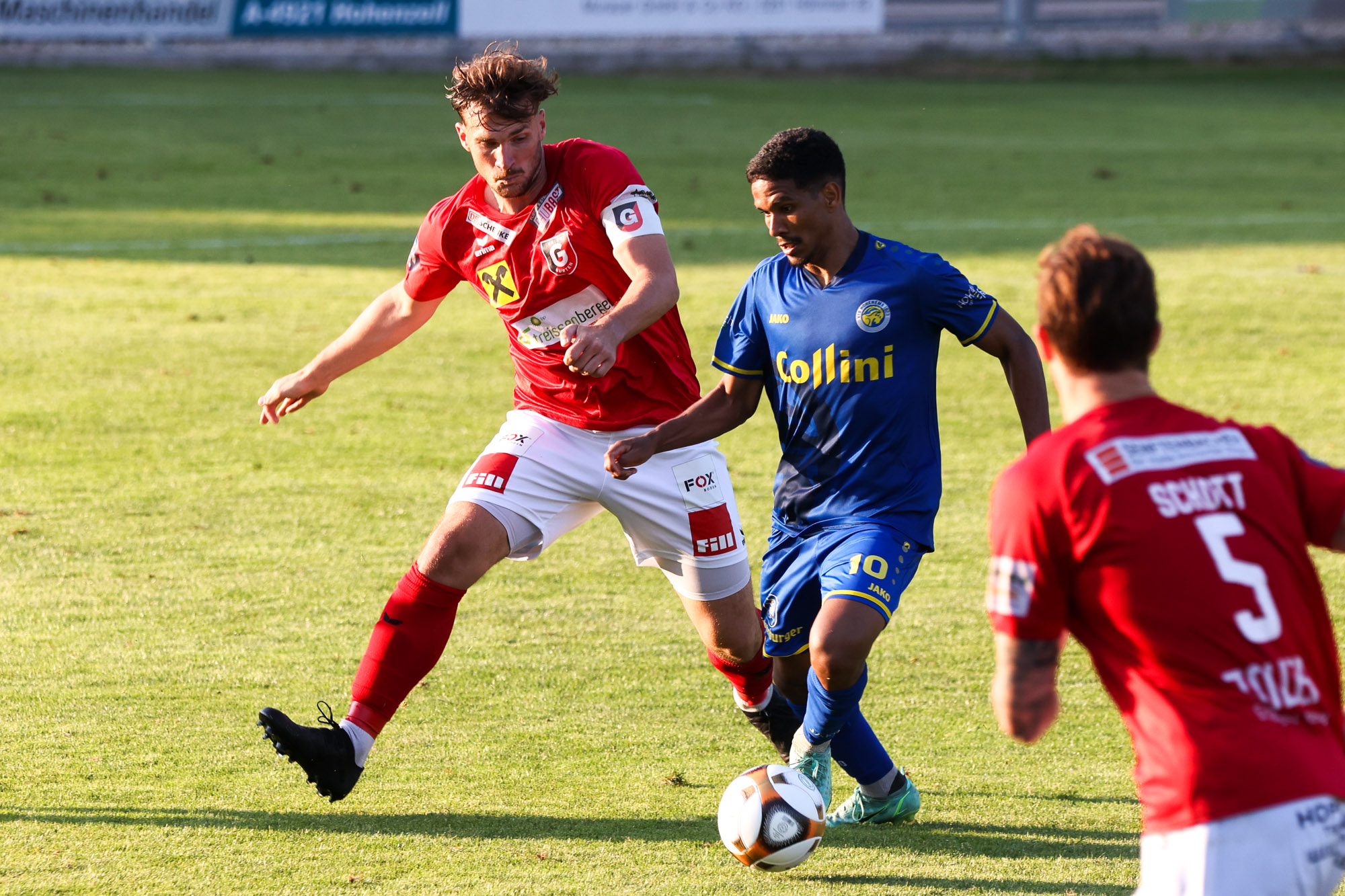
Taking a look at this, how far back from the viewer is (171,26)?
2723 centimetres

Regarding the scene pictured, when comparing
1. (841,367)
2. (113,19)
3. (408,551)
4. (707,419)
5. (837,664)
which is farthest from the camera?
(113,19)

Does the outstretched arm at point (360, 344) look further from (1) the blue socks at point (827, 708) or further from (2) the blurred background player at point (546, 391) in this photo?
(1) the blue socks at point (827, 708)

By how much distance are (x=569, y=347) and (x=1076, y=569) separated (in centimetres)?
208

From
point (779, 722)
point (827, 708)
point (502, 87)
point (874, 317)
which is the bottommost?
point (779, 722)

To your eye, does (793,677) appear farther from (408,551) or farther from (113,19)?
(113,19)

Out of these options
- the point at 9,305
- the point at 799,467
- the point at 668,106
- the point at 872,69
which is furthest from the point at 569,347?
the point at 872,69

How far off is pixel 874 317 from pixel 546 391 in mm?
1280

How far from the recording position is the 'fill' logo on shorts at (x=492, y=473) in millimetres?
5090

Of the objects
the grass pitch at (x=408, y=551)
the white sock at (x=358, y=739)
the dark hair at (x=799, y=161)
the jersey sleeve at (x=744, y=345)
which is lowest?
the grass pitch at (x=408, y=551)

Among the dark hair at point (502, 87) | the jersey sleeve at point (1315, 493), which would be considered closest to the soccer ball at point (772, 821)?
the jersey sleeve at point (1315, 493)

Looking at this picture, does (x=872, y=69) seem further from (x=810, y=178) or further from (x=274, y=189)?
(x=810, y=178)

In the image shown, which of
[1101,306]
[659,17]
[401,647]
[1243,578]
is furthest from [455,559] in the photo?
[659,17]

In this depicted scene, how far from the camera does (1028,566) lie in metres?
2.66

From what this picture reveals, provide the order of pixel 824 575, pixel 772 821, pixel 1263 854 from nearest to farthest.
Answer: pixel 1263 854 < pixel 772 821 < pixel 824 575
